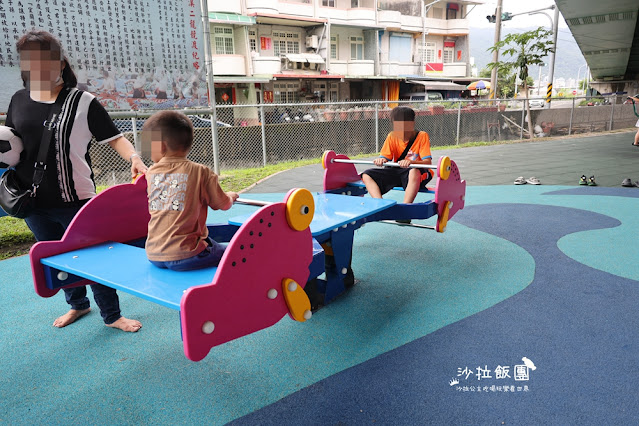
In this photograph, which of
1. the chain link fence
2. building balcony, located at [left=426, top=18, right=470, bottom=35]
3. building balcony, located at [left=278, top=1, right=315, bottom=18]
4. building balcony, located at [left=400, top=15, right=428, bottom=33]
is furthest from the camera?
building balcony, located at [left=426, top=18, right=470, bottom=35]

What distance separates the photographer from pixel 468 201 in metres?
6.03

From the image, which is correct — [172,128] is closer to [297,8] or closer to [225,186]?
[225,186]

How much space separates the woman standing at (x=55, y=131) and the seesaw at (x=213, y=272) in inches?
7.4

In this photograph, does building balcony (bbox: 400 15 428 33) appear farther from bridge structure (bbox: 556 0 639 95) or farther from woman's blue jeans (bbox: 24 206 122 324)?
woman's blue jeans (bbox: 24 206 122 324)

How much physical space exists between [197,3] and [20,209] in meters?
5.26

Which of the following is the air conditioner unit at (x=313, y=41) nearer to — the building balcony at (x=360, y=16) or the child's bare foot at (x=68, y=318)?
the building balcony at (x=360, y=16)

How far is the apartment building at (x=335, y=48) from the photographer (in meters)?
19.3

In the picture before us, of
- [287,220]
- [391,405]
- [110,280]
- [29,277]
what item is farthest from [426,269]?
[29,277]

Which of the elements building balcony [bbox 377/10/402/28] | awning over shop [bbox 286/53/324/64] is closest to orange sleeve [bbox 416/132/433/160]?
awning over shop [bbox 286/53/324/64]

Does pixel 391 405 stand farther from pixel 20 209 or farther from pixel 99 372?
pixel 20 209

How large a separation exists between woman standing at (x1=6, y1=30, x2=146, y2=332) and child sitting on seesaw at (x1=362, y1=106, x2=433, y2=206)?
2285mm

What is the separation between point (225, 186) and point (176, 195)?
5390 mm

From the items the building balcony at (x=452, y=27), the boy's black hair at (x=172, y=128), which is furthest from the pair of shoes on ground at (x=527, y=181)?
the building balcony at (x=452, y=27)

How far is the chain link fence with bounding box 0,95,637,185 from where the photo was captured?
7.49m
